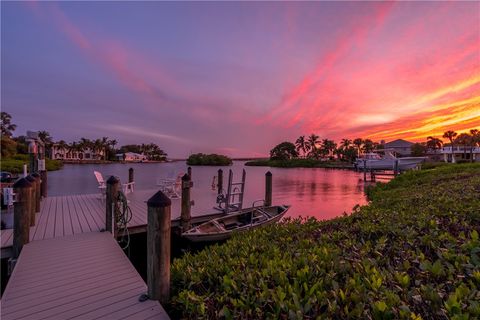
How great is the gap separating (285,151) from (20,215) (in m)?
99.5

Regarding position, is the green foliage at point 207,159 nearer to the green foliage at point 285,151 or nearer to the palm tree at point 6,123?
the green foliage at point 285,151

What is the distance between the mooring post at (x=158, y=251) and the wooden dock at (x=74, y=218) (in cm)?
374

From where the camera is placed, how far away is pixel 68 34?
10414 millimetres

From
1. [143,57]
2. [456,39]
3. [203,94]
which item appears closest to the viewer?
[456,39]

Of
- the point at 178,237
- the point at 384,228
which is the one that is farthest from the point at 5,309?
the point at 384,228

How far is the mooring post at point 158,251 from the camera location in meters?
2.99

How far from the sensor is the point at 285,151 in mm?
101000

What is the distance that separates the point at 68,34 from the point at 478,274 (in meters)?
14.4

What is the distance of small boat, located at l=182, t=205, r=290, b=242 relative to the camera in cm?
656

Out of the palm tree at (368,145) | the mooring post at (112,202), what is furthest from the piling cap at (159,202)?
the palm tree at (368,145)

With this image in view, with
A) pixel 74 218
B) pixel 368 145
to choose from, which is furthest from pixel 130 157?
pixel 74 218

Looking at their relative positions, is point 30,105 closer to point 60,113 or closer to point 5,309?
point 60,113

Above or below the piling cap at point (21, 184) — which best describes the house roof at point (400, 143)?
above

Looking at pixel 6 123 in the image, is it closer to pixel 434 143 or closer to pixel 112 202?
pixel 112 202
